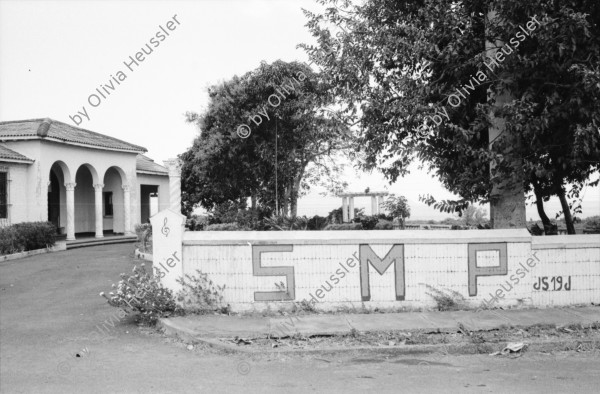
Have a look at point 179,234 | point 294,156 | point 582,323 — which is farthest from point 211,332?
point 294,156

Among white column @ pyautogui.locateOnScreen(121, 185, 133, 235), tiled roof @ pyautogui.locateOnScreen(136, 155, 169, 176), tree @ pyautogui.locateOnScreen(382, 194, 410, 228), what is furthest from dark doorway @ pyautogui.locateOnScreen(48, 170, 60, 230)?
tree @ pyautogui.locateOnScreen(382, 194, 410, 228)

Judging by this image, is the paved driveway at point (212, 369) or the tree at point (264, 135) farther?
the tree at point (264, 135)

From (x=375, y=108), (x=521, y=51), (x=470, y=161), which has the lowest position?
(x=470, y=161)

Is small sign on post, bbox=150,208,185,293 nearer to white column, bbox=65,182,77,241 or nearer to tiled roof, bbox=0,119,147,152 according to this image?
tiled roof, bbox=0,119,147,152

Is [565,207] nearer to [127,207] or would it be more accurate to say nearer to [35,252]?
[35,252]

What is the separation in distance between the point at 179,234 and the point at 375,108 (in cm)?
410

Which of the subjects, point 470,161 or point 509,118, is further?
point 470,161

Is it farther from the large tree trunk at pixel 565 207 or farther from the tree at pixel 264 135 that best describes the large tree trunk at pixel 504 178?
the tree at pixel 264 135

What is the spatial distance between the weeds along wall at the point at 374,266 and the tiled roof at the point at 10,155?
555 inches

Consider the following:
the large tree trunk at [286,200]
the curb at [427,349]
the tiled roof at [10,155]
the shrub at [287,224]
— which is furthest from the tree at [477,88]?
the tiled roof at [10,155]

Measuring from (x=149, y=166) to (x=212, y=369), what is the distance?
2644 cm

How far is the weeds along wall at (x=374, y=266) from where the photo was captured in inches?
334

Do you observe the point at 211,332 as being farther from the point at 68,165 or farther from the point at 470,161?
the point at 68,165

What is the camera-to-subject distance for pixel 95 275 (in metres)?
13.9
